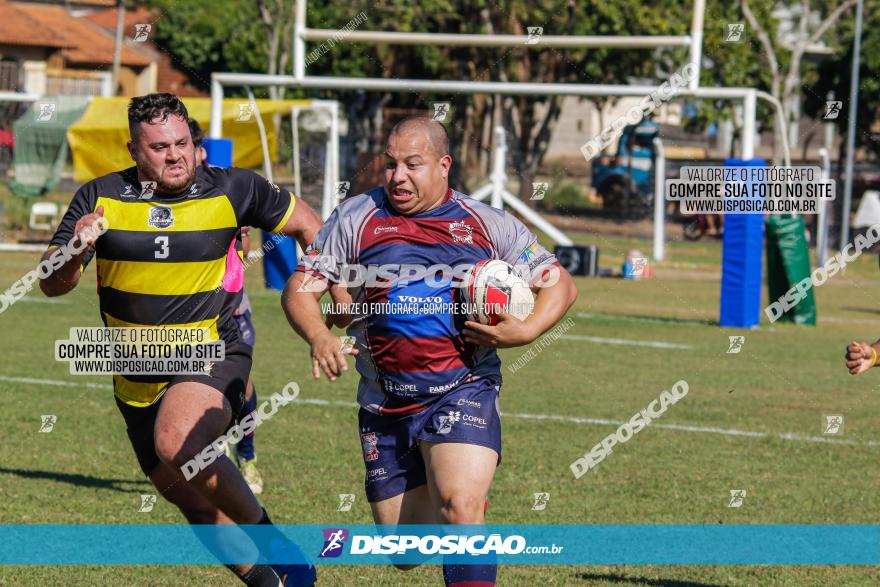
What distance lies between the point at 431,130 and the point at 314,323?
3.00 feet

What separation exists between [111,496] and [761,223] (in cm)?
1137

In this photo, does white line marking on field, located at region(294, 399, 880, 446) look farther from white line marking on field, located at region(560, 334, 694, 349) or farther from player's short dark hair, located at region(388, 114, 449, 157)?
player's short dark hair, located at region(388, 114, 449, 157)

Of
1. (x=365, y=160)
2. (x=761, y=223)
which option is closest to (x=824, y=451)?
(x=761, y=223)

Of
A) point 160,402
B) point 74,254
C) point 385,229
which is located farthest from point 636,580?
point 74,254

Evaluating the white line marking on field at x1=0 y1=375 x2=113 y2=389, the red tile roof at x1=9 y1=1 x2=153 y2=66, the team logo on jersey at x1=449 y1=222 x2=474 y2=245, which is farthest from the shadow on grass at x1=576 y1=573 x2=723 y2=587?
the red tile roof at x1=9 y1=1 x2=153 y2=66

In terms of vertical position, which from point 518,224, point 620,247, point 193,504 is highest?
point 518,224

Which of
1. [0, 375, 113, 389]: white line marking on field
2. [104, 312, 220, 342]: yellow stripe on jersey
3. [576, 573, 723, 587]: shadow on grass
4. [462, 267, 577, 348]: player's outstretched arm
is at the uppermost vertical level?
[462, 267, 577, 348]: player's outstretched arm

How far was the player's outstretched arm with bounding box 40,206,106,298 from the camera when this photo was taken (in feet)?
18.5

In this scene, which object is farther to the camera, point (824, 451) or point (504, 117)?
point (504, 117)

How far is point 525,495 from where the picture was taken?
28.2 feet

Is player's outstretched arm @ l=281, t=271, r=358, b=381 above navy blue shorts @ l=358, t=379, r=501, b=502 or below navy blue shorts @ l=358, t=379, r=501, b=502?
above

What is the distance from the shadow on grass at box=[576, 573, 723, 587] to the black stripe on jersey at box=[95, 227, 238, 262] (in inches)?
96.8

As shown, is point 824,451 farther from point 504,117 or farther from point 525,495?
point 504,117

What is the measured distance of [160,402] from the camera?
600cm
